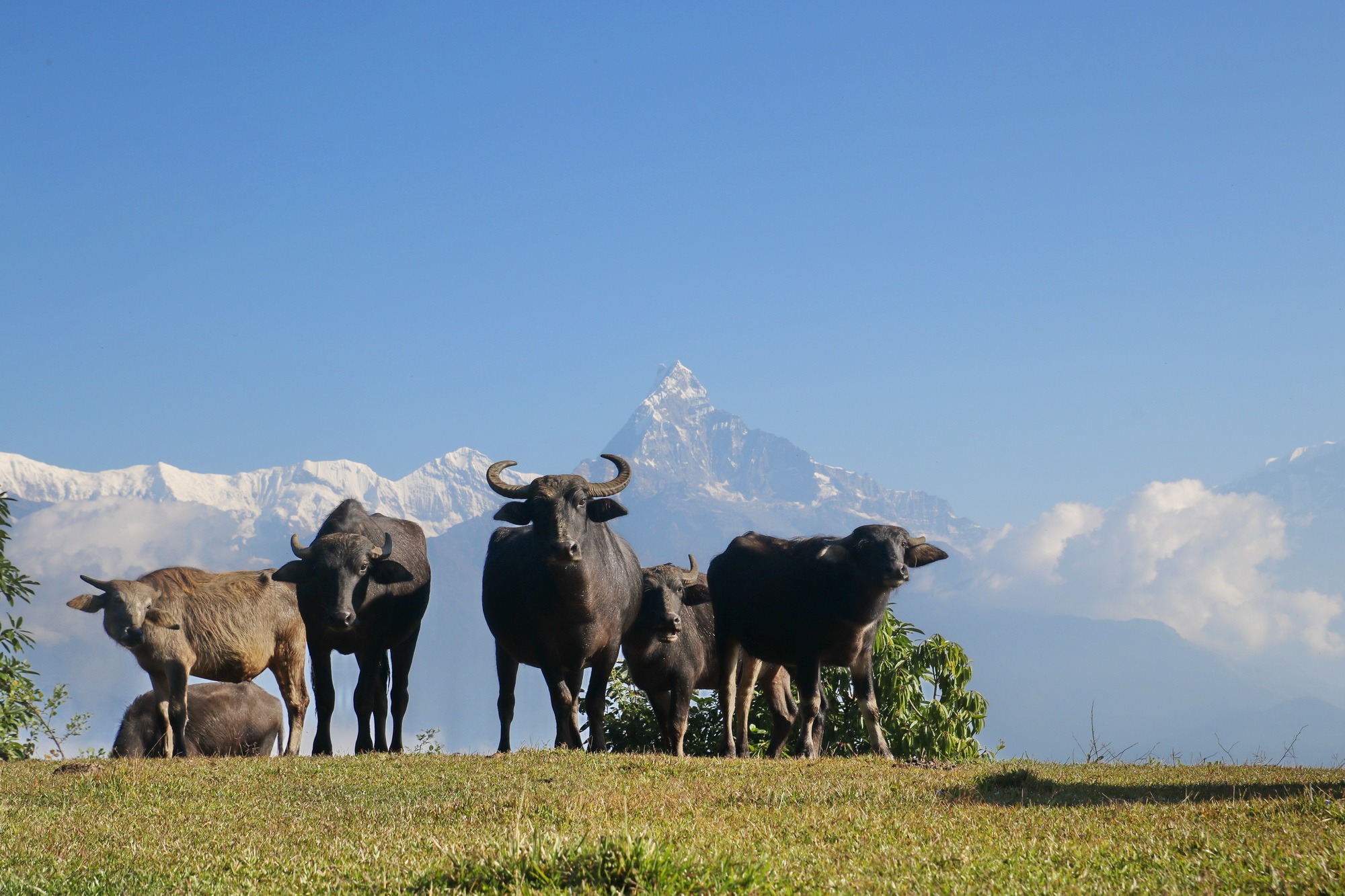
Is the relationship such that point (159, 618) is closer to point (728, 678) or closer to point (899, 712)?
point (728, 678)

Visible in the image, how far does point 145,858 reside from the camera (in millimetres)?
7039

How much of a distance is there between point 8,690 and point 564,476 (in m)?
9.85

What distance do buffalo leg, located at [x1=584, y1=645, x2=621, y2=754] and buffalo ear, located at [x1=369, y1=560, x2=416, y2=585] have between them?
102 inches

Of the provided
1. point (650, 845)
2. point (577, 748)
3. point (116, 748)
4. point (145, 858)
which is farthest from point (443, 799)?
point (116, 748)

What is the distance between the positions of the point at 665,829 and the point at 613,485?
7768 mm

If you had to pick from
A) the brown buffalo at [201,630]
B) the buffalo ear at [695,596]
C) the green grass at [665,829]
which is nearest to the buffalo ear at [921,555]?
the buffalo ear at [695,596]

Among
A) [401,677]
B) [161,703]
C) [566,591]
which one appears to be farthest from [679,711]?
[161,703]

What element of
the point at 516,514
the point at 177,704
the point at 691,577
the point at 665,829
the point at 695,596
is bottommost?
the point at 665,829

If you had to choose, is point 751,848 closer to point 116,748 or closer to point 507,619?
point 507,619

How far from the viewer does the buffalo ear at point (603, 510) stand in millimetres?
14352

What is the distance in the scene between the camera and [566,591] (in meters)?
13.9

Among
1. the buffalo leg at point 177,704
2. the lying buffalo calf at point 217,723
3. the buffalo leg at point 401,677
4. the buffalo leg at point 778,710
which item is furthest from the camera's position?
the lying buffalo calf at point 217,723

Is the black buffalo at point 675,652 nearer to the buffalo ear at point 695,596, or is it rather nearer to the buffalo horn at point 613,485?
the buffalo ear at point 695,596

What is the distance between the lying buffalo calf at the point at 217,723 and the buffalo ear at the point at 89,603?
1.62 metres
